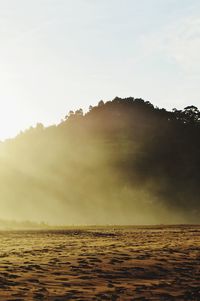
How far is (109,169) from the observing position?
14850cm

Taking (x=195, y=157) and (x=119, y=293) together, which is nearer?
(x=119, y=293)

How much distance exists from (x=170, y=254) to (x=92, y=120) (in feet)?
578

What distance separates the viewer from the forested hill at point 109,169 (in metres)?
120

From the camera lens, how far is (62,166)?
155m

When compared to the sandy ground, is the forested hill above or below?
above

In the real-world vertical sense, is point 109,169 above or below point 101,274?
above

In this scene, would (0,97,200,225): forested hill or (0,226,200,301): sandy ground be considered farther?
(0,97,200,225): forested hill

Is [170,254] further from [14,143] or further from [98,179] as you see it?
[14,143]

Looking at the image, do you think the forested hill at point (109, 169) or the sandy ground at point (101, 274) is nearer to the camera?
the sandy ground at point (101, 274)

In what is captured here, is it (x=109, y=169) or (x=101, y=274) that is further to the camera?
Result: (x=109, y=169)

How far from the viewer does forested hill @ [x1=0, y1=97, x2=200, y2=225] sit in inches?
4710

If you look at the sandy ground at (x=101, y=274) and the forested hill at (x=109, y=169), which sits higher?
the forested hill at (x=109, y=169)

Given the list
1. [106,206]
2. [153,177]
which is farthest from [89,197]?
[153,177]

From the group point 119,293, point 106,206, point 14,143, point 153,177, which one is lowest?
point 119,293
